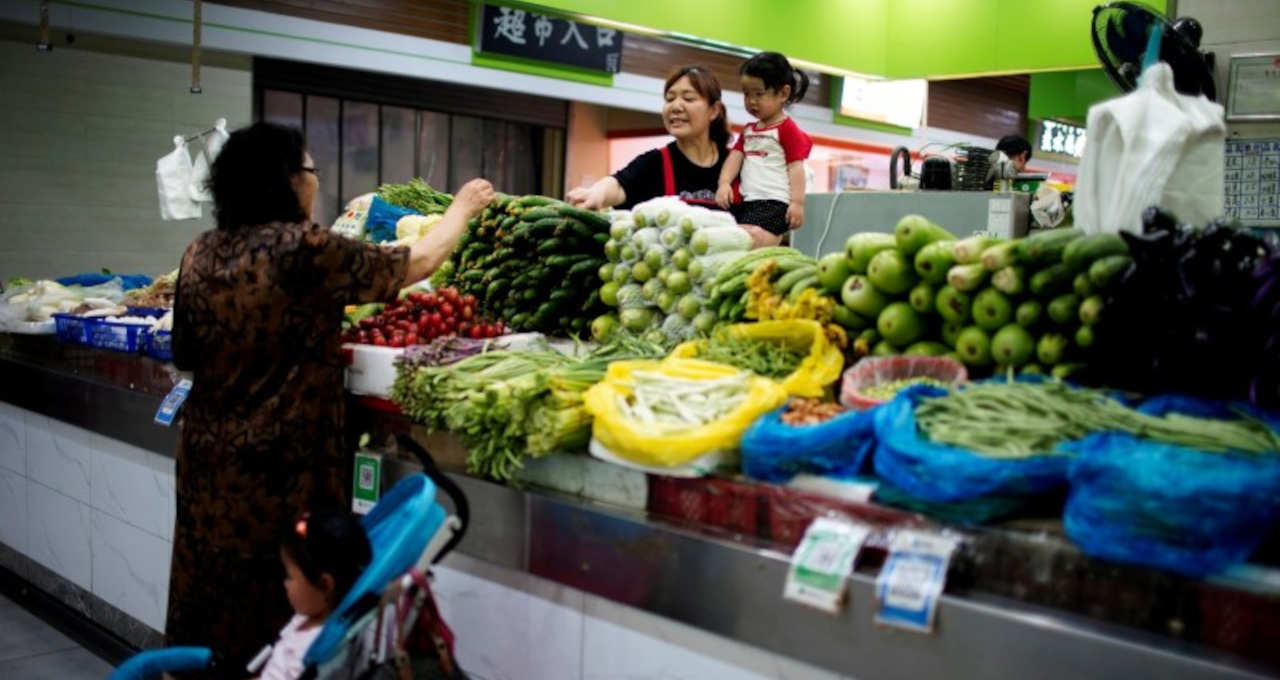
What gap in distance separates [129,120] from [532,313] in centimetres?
495

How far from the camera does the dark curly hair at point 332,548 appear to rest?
2.30 m

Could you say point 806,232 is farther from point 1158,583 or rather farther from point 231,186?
point 1158,583

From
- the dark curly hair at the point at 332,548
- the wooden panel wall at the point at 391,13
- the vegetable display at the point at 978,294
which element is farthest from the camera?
the wooden panel wall at the point at 391,13

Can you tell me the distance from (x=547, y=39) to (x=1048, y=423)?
7.18m

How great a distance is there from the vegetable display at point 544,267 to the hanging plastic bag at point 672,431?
41.2 inches

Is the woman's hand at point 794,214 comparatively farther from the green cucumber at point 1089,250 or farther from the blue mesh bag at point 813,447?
the blue mesh bag at point 813,447

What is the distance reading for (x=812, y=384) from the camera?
2.66 metres

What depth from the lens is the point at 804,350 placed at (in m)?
2.86

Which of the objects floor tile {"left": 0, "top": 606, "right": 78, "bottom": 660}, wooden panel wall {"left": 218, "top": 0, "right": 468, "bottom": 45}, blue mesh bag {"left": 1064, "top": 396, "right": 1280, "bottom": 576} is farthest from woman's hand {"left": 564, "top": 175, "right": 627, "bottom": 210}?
wooden panel wall {"left": 218, "top": 0, "right": 468, "bottom": 45}

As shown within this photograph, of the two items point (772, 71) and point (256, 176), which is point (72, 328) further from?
point (772, 71)

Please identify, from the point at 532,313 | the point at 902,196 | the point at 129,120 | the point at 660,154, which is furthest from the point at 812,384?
the point at 129,120

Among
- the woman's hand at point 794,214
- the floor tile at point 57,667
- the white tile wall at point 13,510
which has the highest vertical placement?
the woman's hand at point 794,214

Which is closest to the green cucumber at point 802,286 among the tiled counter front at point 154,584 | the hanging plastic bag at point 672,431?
the hanging plastic bag at point 672,431

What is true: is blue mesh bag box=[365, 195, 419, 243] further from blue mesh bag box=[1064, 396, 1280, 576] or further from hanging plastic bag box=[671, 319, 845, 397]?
blue mesh bag box=[1064, 396, 1280, 576]
